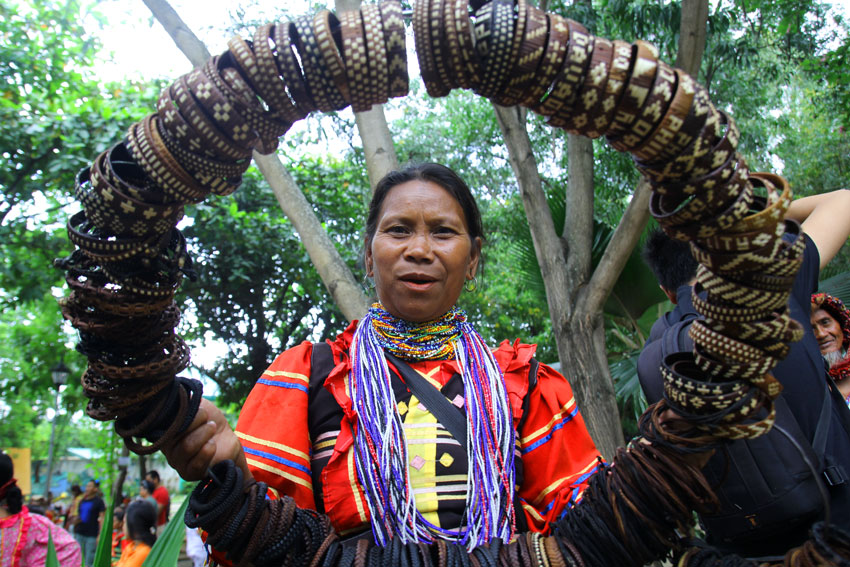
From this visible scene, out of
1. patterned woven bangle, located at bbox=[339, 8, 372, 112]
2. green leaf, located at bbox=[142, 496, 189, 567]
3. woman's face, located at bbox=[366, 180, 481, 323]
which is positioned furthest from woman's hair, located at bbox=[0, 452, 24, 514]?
patterned woven bangle, located at bbox=[339, 8, 372, 112]

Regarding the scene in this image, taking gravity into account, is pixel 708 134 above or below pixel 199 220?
below

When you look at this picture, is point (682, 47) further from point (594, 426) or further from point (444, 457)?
point (444, 457)

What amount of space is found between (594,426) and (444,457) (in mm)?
2794

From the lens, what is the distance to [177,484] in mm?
43500

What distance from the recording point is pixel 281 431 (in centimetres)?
159

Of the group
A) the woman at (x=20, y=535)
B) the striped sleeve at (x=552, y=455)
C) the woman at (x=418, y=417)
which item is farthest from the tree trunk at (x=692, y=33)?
the woman at (x=20, y=535)

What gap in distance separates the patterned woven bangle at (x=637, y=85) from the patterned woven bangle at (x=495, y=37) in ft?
0.66

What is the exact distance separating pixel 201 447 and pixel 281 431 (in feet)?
1.21

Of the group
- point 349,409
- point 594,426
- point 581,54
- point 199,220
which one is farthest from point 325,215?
point 581,54

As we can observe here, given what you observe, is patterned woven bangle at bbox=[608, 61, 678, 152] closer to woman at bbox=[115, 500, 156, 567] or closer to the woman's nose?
the woman's nose

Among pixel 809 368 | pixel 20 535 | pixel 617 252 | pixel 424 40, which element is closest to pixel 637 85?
pixel 424 40

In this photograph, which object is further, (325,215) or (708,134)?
(325,215)

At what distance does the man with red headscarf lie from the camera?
9.66 feet

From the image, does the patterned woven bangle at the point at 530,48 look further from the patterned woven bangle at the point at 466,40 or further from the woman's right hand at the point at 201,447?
the woman's right hand at the point at 201,447
